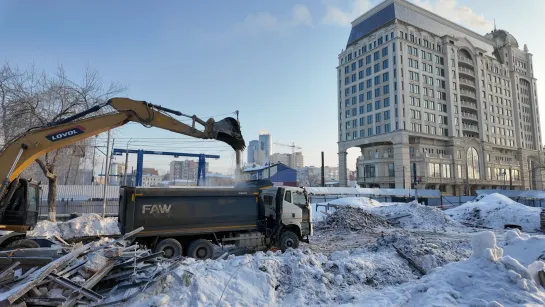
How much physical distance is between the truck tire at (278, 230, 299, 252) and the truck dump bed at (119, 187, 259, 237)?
51.7 inches

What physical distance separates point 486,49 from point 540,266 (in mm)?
94906

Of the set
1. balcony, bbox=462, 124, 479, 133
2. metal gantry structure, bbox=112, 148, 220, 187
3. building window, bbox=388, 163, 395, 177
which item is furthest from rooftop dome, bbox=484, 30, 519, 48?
metal gantry structure, bbox=112, 148, 220, 187

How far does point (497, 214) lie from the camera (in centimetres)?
2488

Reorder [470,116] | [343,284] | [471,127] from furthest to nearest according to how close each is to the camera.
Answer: [470,116], [471,127], [343,284]

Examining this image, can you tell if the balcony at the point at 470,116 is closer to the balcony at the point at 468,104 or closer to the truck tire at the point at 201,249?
the balcony at the point at 468,104

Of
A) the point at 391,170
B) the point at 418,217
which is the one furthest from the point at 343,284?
the point at 391,170

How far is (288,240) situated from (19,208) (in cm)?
936

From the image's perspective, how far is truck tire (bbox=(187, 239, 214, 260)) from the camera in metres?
11.5

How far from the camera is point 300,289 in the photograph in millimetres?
7633

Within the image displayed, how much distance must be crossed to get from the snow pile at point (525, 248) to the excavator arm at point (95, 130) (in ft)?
29.1

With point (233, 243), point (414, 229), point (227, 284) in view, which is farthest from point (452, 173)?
point (227, 284)

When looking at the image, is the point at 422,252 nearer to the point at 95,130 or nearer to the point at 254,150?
the point at 95,130

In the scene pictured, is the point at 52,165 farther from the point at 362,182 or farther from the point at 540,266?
the point at 362,182

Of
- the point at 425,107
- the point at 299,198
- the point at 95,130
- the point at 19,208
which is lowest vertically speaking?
the point at 19,208
